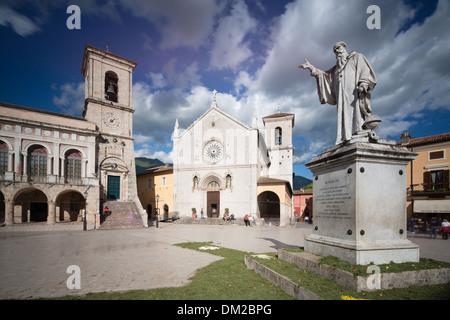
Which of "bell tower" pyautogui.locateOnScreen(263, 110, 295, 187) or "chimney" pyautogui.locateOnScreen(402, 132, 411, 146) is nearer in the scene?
"chimney" pyautogui.locateOnScreen(402, 132, 411, 146)

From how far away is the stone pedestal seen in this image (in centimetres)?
457

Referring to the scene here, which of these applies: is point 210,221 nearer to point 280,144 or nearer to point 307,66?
point 280,144

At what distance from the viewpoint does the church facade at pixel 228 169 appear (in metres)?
29.3

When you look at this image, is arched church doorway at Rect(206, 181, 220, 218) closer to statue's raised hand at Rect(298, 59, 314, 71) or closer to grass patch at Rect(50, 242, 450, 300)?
grass patch at Rect(50, 242, 450, 300)

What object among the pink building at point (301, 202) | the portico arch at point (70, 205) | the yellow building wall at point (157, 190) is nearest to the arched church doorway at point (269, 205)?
the pink building at point (301, 202)

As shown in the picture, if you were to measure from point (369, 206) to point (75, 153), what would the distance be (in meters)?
27.4

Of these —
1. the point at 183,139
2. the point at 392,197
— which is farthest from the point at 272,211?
the point at 392,197

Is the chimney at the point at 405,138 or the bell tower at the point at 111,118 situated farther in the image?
the bell tower at the point at 111,118

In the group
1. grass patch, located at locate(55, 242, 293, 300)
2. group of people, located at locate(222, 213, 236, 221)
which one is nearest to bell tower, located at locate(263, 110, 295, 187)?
group of people, located at locate(222, 213, 236, 221)

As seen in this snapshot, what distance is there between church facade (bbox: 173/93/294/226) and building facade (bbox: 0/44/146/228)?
23.4 ft

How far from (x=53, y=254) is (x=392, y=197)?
1217cm

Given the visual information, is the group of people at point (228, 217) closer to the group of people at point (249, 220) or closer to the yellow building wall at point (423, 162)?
the group of people at point (249, 220)

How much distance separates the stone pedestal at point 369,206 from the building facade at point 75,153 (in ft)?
75.7
